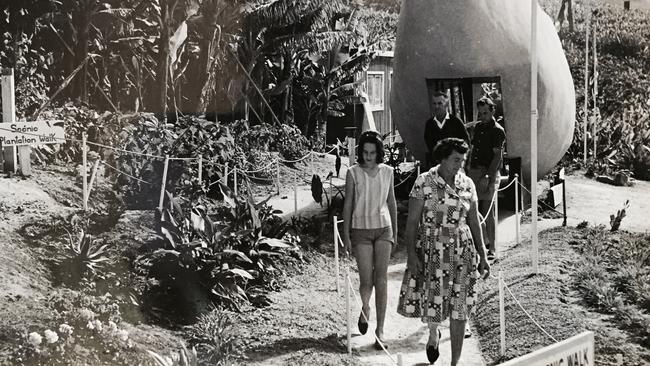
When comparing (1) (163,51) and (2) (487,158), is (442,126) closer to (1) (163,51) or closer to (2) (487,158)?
(2) (487,158)

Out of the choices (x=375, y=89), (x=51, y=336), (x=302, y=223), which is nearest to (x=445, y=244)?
(x=51, y=336)

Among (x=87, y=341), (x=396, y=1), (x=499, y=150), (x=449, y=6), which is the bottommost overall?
(x=87, y=341)

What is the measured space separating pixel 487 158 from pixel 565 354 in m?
4.26

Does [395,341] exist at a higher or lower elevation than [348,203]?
lower

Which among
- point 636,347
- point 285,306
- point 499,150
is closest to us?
point 636,347

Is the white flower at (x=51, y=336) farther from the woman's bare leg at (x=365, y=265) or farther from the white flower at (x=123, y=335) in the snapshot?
the woman's bare leg at (x=365, y=265)

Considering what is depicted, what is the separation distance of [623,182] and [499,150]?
207 inches

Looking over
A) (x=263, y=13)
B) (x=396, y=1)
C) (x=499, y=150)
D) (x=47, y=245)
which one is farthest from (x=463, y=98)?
(x=396, y=1)

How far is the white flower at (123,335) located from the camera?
469cm

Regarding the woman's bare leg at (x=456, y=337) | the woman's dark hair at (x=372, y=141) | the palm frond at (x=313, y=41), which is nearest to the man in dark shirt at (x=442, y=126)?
the woman's dark hair at (x=372, y=141)

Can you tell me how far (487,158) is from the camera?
26.1 ft

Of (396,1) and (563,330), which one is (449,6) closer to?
(563,330)

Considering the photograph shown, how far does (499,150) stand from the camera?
7840mm

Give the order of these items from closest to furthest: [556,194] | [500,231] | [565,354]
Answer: [565,354]
[500,231]
[556,194]
